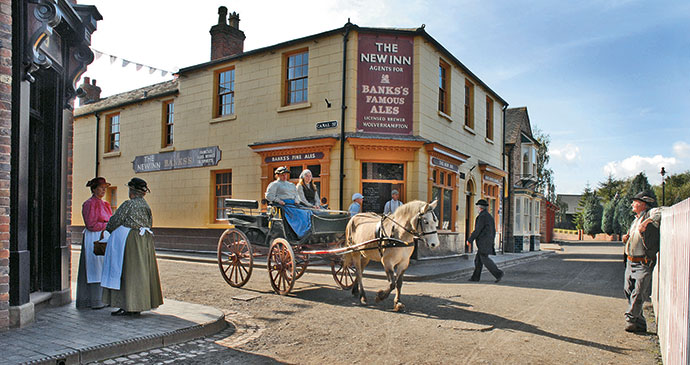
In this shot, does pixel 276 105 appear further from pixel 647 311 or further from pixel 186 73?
pixel 647 311

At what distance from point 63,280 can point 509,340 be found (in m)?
6.21

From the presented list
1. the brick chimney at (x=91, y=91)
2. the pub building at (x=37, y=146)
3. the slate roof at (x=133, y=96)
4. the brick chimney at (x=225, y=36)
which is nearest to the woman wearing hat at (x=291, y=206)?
the pub building at (x=37, y=146)

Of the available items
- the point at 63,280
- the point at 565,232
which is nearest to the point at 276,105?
the point at 63,280

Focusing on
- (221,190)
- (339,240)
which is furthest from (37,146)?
(221,190)

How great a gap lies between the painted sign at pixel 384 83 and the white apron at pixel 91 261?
28.5 feet

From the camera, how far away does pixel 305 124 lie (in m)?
15.1

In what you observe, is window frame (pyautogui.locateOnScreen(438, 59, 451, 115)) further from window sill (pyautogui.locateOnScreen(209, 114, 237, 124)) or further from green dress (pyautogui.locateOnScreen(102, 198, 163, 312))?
green dress (pyautogui.locateOnScreen(102, 198, 163, 312))

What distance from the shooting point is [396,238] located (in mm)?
7621

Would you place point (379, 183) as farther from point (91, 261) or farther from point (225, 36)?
point (225, 36)

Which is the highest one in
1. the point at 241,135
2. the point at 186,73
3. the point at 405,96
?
the point at 186,73

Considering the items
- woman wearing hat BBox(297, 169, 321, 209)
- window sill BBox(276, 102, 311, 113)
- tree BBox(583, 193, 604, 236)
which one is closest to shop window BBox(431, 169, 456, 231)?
window sill BBox(276, 102, 311, 113)

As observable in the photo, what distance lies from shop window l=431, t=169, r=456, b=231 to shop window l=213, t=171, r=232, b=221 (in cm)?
724

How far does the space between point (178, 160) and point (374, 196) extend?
8.61m

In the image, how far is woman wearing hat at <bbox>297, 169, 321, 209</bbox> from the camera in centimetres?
930
